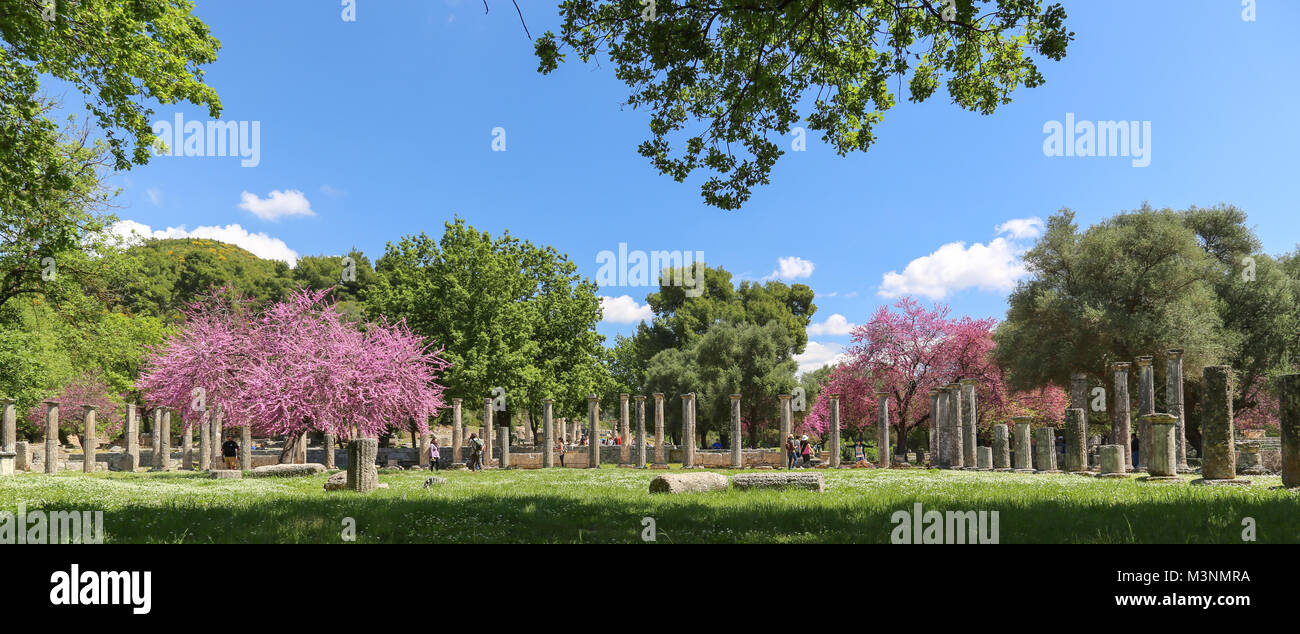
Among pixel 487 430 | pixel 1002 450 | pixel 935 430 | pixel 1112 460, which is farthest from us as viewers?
pixel 487 430

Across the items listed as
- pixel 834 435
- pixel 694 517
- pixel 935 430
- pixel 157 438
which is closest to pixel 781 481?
pixel 694 517

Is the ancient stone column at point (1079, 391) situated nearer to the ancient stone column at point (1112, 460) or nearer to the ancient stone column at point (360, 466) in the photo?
the ancient stone column at point (1112, 460)

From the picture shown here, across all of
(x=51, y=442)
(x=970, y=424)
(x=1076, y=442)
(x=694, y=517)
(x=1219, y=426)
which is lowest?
(x=51, y=442)

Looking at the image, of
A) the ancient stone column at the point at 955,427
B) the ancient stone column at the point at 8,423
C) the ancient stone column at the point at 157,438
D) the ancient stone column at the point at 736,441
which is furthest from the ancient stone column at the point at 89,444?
the ancient stone column at the point at 955,427

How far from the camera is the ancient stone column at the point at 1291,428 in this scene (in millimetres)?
13547

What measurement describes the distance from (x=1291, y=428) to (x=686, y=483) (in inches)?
445

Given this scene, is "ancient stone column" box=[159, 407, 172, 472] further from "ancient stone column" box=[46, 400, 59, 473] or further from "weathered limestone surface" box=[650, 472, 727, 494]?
"weathered limestone surface" box=[650, 472, 727, 494]

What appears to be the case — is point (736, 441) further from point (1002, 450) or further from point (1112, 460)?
point (1112, 460)

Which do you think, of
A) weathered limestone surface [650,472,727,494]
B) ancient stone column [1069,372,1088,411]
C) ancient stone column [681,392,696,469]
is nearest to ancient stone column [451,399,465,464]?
ancient stone column [681,392,696,469]

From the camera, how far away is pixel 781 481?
14.5 meters
